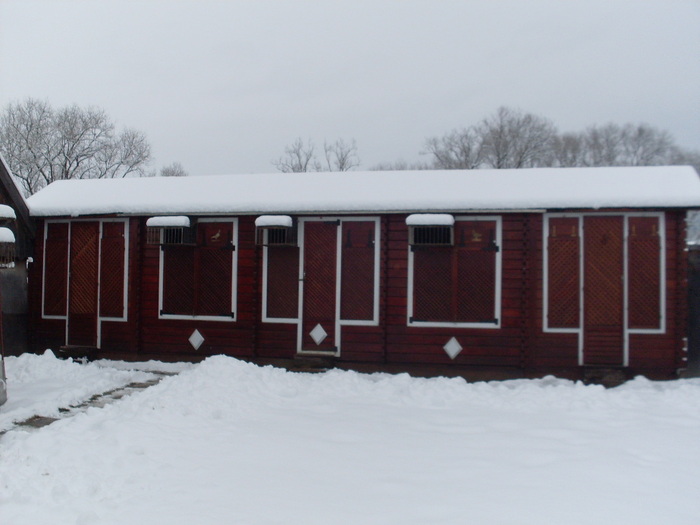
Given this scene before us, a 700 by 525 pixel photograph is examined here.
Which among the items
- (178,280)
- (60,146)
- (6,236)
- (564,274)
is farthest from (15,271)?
(60,146)

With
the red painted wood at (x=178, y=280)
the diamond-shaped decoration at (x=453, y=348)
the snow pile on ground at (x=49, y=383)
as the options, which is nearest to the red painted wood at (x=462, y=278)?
the diamond-shaped decoration at (x=453, y=348)

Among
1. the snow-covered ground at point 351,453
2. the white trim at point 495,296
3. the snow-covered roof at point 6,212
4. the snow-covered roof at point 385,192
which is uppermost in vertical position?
the snow-covered roof at point 385,192

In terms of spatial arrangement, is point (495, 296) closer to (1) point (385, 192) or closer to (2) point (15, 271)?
(1) point (385, 192)

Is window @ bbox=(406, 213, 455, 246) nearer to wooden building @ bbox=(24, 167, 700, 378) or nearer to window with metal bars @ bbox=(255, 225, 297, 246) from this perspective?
wooden building @ bbox=(24, 167, 700, 378)

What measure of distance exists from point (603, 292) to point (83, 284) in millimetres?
8671

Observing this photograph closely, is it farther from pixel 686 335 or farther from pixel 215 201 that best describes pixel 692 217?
pixel 215 201

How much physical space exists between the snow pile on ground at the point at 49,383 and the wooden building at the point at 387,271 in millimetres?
801

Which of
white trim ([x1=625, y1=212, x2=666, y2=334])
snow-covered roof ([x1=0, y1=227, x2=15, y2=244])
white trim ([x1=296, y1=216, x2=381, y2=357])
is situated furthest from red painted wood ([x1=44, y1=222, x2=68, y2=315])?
white trim ([x1=625, y1=212, x2=666, y2=334])

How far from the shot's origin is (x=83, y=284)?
8953mm

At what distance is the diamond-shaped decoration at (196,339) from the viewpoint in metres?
8.59

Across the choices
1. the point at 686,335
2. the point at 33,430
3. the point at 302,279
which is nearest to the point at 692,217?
the point at 686,335

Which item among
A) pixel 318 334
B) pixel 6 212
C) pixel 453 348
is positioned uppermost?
pixel 6 212

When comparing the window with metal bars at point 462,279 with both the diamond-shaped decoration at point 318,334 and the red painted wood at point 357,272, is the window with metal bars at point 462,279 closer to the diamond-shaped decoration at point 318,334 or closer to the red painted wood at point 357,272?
the red painted wood at point 357,272

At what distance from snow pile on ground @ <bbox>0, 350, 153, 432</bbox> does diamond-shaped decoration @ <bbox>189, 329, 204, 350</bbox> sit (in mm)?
934
